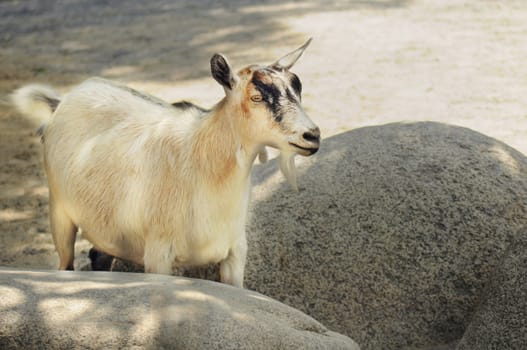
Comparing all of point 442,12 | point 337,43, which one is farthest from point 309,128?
point 442,12

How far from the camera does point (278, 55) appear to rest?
10.7m

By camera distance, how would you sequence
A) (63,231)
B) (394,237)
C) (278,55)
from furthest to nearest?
(278,55) → (394,237) → (63,231)

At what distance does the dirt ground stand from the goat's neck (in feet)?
7.06

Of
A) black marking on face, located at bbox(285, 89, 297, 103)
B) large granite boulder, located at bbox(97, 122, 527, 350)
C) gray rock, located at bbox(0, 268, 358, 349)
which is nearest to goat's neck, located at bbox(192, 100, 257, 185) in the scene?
black marking on face, located at bbox(285, 89, 297, 103)

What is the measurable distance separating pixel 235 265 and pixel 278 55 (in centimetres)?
666

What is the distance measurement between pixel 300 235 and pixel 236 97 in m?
1.30

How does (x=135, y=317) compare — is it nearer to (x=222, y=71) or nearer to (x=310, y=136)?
(x=310, y=136)

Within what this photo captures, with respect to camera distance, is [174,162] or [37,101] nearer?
[174,162]

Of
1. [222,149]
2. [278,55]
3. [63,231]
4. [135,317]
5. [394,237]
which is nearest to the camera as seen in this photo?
[135,317]

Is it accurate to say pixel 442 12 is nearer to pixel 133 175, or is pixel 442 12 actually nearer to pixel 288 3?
pixel 288 3

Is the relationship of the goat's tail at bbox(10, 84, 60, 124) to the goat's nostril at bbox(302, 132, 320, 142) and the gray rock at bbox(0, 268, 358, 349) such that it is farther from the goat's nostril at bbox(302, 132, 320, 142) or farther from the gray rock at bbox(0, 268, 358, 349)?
the goat's nostril at bbox(302, 132, 320, 142)

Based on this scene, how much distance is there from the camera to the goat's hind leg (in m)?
4.67

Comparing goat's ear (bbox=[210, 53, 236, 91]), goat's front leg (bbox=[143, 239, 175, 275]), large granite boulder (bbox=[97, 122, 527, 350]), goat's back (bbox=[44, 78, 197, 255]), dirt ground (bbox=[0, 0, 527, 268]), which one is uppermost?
goat's ear (bbox=[210, 53, 236, 91])

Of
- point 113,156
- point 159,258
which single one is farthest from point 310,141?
point 113,156
